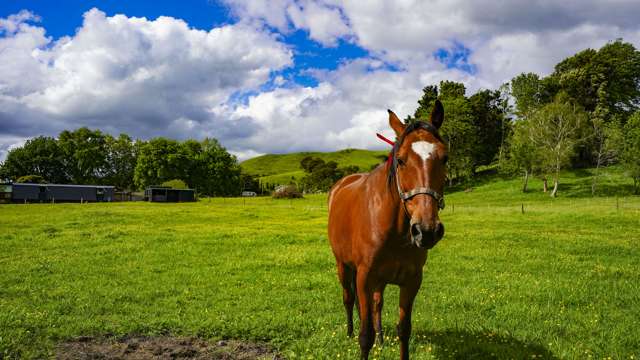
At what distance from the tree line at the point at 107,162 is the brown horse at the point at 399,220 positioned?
9670cm

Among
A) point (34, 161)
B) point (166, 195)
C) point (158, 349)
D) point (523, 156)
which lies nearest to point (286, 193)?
point (166, 195)

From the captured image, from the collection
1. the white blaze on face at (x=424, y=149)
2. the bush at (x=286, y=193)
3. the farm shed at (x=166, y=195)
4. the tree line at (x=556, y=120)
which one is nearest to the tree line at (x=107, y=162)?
the farm shed at (x=166, y=195)

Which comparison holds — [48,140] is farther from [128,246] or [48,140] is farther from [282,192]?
[128,246]

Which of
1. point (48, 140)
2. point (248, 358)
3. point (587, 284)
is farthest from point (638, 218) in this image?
point (48, 140)

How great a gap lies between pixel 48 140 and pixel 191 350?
394 ft

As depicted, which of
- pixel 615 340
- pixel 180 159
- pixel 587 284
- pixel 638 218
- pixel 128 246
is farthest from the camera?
pixel 180 159

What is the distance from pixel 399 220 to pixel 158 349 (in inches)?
199

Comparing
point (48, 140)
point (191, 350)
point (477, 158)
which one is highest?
point (48, 140)

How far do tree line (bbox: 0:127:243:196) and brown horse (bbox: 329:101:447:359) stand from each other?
317 feet

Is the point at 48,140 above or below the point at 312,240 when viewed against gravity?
above

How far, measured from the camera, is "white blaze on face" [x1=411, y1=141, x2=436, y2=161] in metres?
4.27

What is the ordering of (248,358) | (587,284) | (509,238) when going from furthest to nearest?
(509,238) < (587,284) < (248,358)

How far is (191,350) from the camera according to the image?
22.6 ft

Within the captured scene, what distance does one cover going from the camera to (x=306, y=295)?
10312 mm
